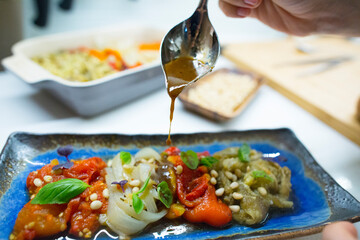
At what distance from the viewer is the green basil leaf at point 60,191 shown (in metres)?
1.50

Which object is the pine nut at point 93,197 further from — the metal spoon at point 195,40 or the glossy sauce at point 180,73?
the metal spoon at point 195,40

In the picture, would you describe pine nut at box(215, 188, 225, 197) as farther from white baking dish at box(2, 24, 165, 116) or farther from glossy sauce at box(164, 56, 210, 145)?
white baking dish at box(2, 24, 165, 116)

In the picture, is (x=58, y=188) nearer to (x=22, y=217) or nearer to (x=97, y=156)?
(x=22, y=217)

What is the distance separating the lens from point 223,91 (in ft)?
9.75

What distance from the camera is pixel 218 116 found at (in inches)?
102

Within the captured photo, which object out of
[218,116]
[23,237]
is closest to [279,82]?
[218,116]

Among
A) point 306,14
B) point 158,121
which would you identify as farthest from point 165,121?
point 306,14

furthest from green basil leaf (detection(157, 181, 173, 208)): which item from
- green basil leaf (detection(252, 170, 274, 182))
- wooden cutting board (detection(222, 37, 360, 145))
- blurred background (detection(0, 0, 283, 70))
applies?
blurred background (detection(0, 0, 283, 70))

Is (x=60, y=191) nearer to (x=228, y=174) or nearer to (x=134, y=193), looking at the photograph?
(x=134, y=193)

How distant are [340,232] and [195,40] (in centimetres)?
141

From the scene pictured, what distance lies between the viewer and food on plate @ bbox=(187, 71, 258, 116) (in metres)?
2.74

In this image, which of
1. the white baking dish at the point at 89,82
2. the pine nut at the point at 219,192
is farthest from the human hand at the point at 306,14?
the pine nut at the point at 219,192

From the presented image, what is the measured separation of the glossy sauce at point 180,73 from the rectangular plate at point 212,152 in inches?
19.5

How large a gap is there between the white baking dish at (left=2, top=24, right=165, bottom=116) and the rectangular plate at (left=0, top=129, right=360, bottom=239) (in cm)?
46
